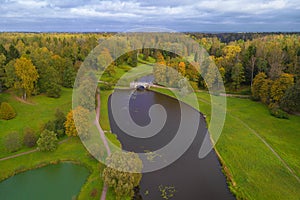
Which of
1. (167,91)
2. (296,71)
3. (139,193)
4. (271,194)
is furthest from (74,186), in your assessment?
(296,71)

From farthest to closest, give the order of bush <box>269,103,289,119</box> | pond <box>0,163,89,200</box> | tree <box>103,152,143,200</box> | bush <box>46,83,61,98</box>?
1. bush <box>46,83,61,98</box>
2. bush <box>269,103,289,119</box>
3. pond <box>0,163,89,200</box>
4. tree <box>103,152,143,200</box>

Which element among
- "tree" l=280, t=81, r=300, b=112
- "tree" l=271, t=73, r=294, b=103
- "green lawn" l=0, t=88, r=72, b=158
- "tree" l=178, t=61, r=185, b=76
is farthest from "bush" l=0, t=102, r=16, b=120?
"tree" l=271, t=73, r=294, b=103

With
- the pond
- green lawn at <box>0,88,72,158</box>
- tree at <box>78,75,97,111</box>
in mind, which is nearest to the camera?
the pond

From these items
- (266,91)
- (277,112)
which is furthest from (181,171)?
(266,91)

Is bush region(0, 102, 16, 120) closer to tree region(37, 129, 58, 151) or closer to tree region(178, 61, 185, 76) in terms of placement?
tree region(37, 129, 58, 151)

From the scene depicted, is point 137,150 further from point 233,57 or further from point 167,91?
point 233,57

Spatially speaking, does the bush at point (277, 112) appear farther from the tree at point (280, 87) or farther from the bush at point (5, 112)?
the bush at point (5, 112)
